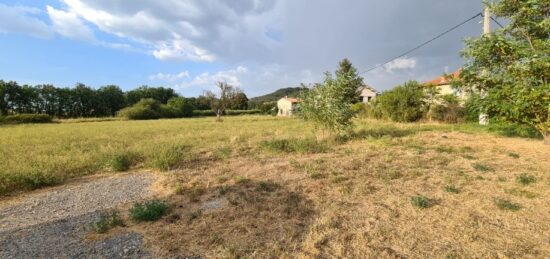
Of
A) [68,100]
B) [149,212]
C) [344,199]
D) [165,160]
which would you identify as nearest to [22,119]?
[68,100]

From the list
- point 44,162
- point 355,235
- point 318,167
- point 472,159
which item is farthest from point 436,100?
point 44,162

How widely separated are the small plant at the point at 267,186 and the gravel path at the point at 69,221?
6.80 ft

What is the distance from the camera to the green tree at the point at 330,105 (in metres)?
11.4

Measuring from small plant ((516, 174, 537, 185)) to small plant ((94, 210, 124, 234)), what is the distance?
22.9 feet

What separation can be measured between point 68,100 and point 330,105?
59742 mm

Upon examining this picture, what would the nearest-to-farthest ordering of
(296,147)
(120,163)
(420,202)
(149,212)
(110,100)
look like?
(149,212), (420,202), (120,163), (296,147), (110,100)

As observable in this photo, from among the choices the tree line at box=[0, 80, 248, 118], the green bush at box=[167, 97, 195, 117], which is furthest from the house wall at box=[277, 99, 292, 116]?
the green bush at box=[167, 97, 195, 117]

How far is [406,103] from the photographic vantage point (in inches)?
816

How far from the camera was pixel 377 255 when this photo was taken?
3285 mm

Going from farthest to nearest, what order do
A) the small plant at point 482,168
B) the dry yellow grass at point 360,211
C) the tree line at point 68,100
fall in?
1. the tree line at point 68,100
2. the small plant at point 482,168
3. the dry yellow grass at point 360,211

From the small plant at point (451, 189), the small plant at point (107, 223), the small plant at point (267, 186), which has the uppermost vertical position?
the small plant at point (451, 189)

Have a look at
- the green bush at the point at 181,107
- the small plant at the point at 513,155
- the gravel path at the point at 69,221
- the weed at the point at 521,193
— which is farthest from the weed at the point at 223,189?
the green bush at the point at 181,107

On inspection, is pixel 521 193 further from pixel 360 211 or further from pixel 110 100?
pixel 110 100

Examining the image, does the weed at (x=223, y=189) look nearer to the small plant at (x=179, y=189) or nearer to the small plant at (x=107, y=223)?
the small plant at (x=179, y=189)
